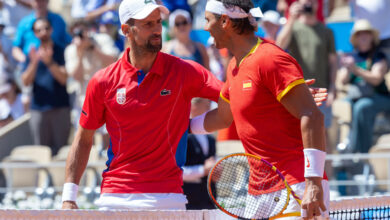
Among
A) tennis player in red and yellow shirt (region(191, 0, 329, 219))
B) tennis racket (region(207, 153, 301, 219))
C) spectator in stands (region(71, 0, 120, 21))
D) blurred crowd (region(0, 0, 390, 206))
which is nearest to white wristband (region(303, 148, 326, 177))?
tennis player in red and yellow shirt (region(191, 0, 329, 219))

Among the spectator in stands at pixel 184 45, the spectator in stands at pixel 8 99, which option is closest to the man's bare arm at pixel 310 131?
the spectator in stands at pixel 184 45

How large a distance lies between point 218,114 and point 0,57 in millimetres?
6539

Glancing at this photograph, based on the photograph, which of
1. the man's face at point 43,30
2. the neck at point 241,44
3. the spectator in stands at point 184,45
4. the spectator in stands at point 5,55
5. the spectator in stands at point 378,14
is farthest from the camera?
the spectator in stands at point 5,55

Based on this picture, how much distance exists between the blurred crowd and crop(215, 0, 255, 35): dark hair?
12.4 ft

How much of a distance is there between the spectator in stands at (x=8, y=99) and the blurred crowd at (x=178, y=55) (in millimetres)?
14

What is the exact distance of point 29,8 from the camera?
1141 cm

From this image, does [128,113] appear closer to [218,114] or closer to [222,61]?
[218,114]

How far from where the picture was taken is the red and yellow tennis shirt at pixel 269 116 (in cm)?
371

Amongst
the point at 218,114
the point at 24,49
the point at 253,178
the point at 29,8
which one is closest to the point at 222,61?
the point at 24,49

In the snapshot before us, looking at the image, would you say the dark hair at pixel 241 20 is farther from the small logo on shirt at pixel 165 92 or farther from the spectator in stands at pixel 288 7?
the spectator in stands at pixel 288 7

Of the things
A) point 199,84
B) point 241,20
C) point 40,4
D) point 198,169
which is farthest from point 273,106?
point 40,4

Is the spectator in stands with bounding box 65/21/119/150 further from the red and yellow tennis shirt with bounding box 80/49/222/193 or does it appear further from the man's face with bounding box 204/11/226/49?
the man's face with bounding box 204/11/226/49

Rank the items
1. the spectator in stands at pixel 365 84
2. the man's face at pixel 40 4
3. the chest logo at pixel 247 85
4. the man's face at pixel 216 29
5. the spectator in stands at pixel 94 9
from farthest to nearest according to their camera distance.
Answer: the spectator in stands at pixel 94 9
the man's face at pixel 40 4
the spectator in stands at pixel 365 84
the man's face at pixel 216 29
the chest logo at pixel 247 85

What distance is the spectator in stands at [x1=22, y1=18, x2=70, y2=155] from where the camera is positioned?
9.38 meters
